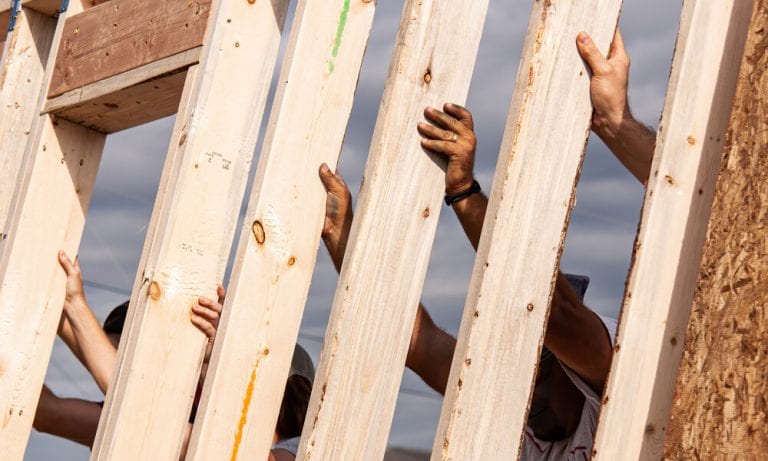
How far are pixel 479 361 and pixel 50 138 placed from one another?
2.01m

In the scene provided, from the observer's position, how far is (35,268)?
3445 mm

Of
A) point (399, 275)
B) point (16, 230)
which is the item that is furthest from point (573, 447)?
point (16, 230)

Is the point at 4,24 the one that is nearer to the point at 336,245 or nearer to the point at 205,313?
the point at 205,313

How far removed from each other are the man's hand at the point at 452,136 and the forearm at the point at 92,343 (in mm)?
1666

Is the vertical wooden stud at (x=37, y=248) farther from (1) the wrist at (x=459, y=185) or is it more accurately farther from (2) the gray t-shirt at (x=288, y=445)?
(1) the wrist at (x=459, y=185)

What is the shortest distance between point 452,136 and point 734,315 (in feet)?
3.38

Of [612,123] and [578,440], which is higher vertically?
[612,123]

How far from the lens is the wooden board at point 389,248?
226 centimetres

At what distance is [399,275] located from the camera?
7.61ft

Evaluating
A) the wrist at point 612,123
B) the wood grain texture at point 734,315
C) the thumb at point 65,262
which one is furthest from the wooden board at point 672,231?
the thumb at point 65,262

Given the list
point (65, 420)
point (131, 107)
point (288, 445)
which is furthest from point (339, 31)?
point (65, 420)

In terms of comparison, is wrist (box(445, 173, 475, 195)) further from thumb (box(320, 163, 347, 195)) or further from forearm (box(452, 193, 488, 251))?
thumb (box(320, 163, 347, 195))

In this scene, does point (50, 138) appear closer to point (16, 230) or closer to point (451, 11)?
point (16, 230)

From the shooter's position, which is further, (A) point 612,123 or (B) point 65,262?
(B) point 65,262
